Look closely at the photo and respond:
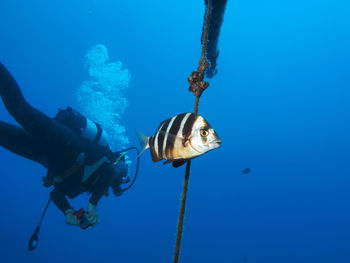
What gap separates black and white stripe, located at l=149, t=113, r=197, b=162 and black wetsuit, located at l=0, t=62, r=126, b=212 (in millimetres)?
3737

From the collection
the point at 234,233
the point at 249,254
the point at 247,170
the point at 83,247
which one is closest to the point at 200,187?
the point at 234,233

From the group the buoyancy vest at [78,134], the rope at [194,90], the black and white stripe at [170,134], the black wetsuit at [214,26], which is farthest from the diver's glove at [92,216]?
the black wetsuit at [214,26]

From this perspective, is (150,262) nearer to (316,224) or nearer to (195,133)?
(195,133)

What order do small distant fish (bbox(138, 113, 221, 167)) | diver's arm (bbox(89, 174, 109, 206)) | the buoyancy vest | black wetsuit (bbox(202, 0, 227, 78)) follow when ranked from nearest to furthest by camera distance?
small distant fish (bbox(138, 113, 221, 167)) < black wetsuit (bbox(202, 0, 227, 78)) < the buoyancy vest < diver's arm (bbox(89, 174, 109, 206))

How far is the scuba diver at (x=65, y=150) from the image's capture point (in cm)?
394

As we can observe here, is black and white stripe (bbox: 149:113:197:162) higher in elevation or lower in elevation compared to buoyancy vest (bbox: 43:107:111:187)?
lower

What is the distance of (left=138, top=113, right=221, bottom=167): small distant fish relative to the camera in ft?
3.17

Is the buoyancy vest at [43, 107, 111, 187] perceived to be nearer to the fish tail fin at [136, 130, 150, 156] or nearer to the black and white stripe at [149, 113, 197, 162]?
the fish tail fin at [136, 130, 150, 156]

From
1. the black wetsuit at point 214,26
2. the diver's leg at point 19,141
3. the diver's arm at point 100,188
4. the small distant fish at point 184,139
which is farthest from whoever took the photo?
the diver's arm at point 100,188

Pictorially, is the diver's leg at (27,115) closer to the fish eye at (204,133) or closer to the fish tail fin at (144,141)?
the fish tail fin at (144,141)

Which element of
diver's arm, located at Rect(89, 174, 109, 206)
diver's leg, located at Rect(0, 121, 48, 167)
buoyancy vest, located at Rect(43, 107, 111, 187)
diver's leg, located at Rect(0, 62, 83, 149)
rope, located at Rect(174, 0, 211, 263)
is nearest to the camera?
rope, located at Rect(174, 0, 211, 263)

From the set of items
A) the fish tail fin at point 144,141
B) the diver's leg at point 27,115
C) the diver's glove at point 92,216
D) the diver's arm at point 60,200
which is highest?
the diver's leg at point 27,115

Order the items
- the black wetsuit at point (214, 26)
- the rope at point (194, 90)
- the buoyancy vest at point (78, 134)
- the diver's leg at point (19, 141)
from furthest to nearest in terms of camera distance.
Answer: the buoyancy vest at point (78, 134) < the diver's leg at point (19, 141) < the black wetsuit at point (214, 26) < the rope at point (194, 90)

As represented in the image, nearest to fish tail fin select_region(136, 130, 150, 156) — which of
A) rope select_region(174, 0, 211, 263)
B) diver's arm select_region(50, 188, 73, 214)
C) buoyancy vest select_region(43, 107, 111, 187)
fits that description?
rope select_region(174, 0, 211, 263)
